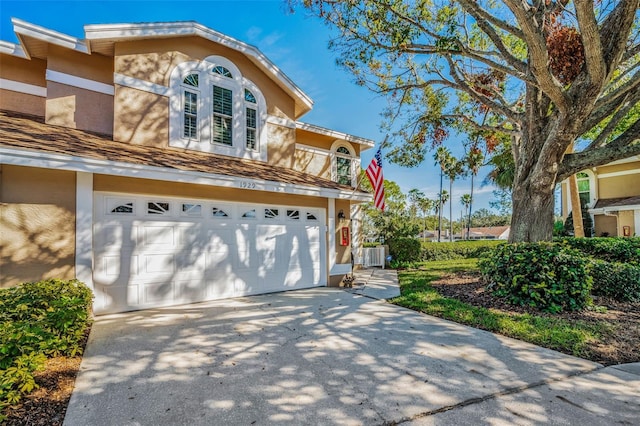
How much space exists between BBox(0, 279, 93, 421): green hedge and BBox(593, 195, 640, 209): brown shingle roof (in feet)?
76.2

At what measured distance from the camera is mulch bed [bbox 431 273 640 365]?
4180mm

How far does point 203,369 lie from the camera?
369cm

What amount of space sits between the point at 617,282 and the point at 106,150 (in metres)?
11.5

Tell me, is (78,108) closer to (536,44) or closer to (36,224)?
(36,224)

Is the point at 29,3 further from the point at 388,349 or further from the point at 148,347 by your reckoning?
the point at 388,349

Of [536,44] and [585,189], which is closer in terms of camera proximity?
[536,44]

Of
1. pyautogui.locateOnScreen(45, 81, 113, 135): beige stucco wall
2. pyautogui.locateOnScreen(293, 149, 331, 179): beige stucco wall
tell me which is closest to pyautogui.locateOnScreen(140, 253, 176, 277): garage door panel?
pyautogui.locateOnScreen(45, 81, 113, 135): beige stucco wall

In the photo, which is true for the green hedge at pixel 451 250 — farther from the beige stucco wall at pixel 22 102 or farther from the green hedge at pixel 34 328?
the beige stucco wall at pixel 22 102

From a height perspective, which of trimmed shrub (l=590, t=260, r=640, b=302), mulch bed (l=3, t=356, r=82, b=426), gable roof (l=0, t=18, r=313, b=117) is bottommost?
mulch bed (l=3, t=356, r=82, b=426)

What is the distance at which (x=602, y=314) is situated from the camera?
5785 mm

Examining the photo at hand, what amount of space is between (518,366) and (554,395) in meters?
0.71

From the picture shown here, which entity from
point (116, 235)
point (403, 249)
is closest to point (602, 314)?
point (403, 249)

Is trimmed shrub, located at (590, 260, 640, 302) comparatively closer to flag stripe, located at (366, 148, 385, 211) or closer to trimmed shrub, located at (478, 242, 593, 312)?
trimmed shrub, located at (478, 242, 593, 312)

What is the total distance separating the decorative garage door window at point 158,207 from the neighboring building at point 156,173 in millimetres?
23
